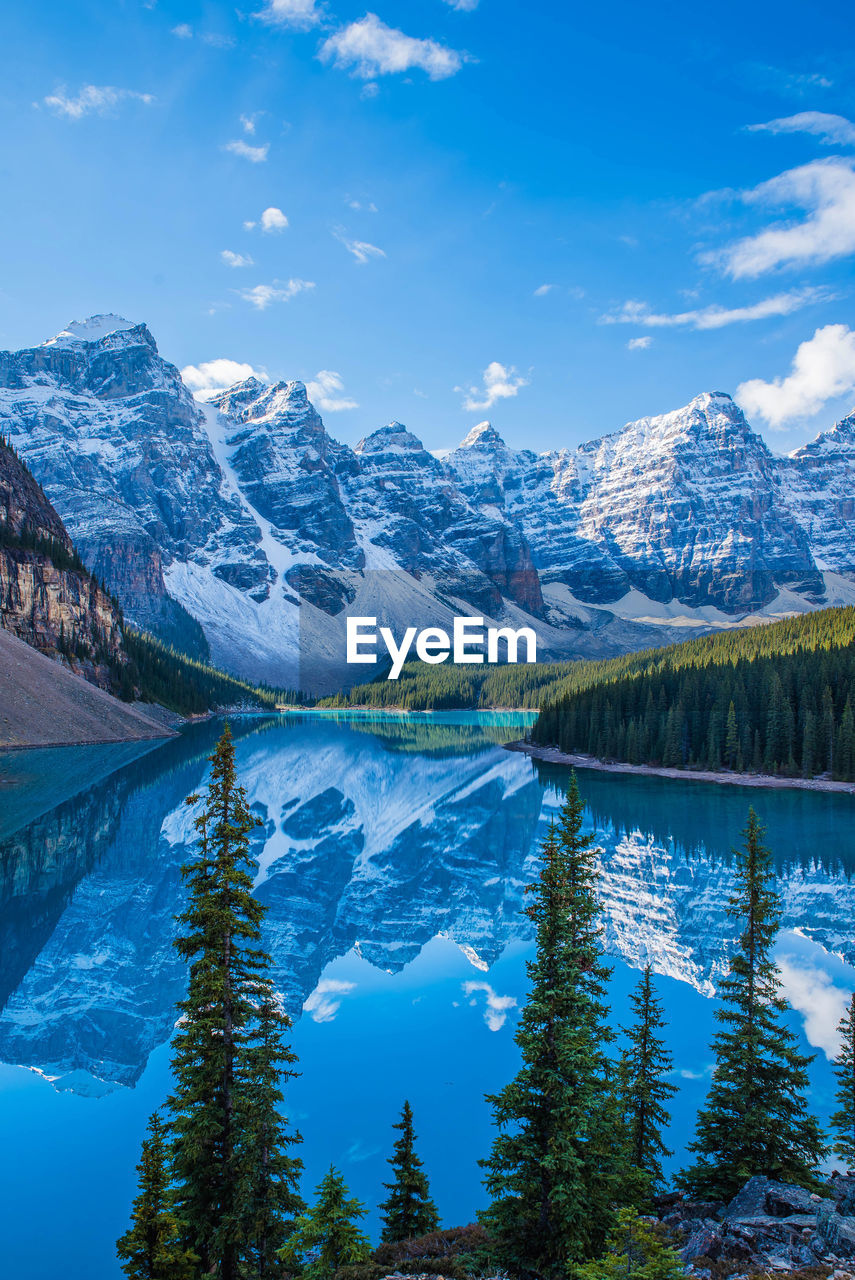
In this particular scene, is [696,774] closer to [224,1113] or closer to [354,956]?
[354,956]

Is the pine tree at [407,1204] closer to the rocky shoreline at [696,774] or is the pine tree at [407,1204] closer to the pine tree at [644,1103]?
the pine tree at [644,1103]

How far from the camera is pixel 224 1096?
979 centimetres

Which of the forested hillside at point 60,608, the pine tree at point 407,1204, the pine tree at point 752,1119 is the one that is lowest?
the pine tree at point 407,1204

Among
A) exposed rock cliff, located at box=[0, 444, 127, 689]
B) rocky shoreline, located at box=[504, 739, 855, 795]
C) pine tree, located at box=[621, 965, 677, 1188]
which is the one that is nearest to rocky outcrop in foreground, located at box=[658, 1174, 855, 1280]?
pine tree, located at box=[621, 965, 677, 1188]

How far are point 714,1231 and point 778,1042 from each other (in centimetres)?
403

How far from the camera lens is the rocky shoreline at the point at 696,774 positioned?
214ft

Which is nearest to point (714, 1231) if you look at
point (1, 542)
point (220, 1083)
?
point (220, 1083)

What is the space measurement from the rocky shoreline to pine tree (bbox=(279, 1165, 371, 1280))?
64.9 meters

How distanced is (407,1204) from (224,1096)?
336 cm

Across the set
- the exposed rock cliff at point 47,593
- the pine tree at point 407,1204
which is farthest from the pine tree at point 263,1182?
the exposed rock cliff at point 47,593

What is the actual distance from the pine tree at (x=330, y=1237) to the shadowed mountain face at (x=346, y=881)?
383 inches

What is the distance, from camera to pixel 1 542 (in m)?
99.5

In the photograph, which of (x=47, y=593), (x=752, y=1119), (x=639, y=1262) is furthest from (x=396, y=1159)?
(x=47, y=593)

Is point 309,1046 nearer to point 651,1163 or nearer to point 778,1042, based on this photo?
point 651,1163
